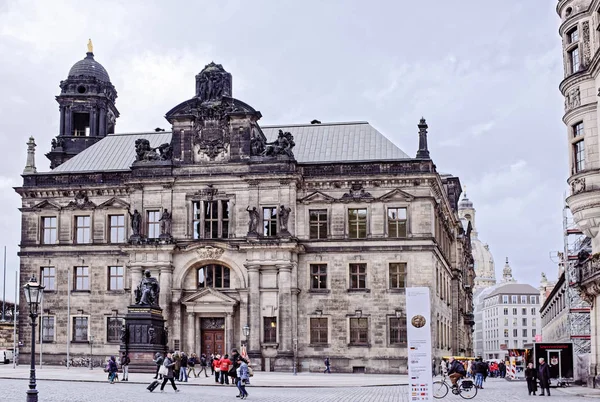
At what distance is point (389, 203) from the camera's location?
6350 cm

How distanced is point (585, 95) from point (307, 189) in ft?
91.2

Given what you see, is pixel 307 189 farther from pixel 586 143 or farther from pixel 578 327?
pixel 586 143

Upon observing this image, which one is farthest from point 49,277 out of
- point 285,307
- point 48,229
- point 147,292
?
point 285,307

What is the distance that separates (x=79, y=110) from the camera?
78.5m

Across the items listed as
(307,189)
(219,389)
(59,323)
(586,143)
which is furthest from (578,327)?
(59,323)

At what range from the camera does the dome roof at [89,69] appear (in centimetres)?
7869

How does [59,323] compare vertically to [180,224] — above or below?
below

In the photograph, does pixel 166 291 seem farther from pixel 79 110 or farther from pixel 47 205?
pixel 79 110

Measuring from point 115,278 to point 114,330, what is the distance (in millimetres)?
3722

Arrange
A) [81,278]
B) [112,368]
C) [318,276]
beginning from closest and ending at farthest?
1. [112,368]
2. [318,276]
3. [81,278]

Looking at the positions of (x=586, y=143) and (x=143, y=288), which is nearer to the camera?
(x=586, y=143)

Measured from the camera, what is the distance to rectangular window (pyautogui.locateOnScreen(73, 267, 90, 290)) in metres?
67.6

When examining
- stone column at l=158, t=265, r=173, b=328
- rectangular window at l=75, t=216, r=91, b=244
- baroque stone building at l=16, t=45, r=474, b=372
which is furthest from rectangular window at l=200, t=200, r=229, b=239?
rectangular window at l=75, t=216, r=91, b=244

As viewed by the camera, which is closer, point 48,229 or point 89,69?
point 48,229
